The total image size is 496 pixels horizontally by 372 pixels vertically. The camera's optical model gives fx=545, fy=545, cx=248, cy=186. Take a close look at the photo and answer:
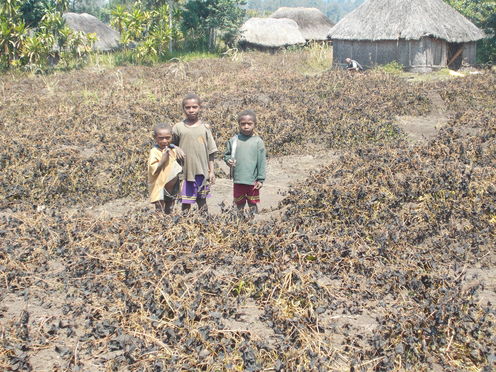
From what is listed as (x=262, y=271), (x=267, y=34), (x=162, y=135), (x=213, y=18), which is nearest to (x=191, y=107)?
(x=162, y=135)

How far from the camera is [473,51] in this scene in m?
23.2

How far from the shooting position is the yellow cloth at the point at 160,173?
5105 millimetres

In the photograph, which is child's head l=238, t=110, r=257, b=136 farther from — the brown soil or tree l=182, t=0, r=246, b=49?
tree l=182, t=0, r=246, b=49

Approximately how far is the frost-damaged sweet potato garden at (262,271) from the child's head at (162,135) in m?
0.70

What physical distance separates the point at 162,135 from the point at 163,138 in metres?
0.04

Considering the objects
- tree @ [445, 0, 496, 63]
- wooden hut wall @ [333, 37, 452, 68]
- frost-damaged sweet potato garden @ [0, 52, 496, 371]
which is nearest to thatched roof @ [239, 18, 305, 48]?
wooden hut wall @ [333, 37, 452, 68]

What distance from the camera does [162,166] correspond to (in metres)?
5.11

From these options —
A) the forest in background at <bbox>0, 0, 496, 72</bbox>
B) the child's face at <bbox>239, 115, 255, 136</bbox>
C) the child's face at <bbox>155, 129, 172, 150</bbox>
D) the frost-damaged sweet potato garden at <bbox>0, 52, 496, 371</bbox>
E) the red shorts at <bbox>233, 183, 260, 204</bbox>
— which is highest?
the forest in background at <bbox>0, 0, 496, 72</bbox>

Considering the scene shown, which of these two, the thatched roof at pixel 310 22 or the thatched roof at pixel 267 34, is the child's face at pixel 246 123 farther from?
the thatched roof at pixel 310 22

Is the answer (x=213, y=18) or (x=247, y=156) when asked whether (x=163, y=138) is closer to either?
(x=247, y=156)

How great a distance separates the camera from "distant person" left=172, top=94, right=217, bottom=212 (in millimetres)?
5316

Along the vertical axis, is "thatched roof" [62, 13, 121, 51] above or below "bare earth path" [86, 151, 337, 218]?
above

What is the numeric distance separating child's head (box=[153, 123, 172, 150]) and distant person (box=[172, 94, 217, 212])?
22cm

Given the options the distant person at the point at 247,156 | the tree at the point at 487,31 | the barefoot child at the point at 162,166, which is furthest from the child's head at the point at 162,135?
the tree at the point at 487,31
